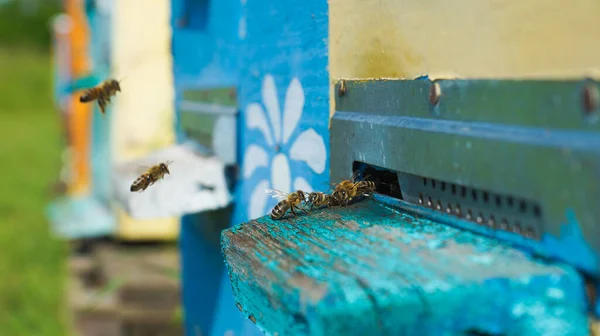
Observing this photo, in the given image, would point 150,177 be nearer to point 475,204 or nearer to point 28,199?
point 475,204

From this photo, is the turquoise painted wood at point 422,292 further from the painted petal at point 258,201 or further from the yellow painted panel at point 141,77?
the yellow painted panel at point 141,77

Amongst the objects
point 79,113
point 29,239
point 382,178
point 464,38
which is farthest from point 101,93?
point 29,239

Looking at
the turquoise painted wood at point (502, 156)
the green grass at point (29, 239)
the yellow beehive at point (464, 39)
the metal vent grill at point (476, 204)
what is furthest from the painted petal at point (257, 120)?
the green grass at point (29, 239)

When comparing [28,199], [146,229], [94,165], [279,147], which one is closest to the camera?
[279,147]

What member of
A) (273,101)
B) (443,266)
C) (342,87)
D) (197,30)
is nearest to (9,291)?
(197,30)

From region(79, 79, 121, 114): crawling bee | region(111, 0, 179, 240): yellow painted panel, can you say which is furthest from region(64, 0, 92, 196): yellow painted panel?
region(79, 79, 121, 114): crawling bee
